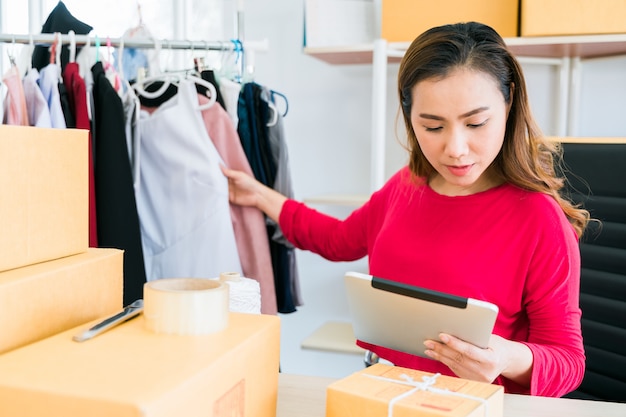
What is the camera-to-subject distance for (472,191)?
143 cm

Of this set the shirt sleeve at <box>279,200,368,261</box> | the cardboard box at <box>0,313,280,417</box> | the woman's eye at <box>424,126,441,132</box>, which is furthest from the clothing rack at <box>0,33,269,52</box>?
the cardboard box at <box>0,313,280,417</box>

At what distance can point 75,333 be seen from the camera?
0.69m

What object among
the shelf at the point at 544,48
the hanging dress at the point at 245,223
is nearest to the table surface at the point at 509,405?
the hanging dress at the point at 245,223

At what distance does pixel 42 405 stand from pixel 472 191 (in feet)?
3.48

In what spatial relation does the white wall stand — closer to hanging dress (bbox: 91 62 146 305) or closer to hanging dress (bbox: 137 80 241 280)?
hanging dress (bbox: 137 80 241 280)

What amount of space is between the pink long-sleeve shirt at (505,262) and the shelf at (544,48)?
2.73 feet

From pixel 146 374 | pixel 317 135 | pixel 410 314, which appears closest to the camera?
pixel 146 374

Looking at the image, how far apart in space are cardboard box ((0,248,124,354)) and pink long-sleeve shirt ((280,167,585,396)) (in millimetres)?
709

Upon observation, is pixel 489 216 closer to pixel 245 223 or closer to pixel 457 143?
pixel 457 143

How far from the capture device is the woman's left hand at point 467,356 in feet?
3.33

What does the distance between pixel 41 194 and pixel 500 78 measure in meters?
0.86

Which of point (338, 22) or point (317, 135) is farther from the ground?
point (338, 22)

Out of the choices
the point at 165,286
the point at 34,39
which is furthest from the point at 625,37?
the point at 165,286

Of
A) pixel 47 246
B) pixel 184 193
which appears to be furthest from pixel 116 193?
pixel 47 246
